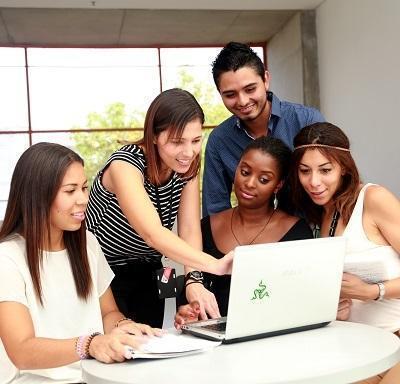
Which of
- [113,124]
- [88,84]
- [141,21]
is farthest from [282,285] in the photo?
[88,84]

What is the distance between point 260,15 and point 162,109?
692 centimetres

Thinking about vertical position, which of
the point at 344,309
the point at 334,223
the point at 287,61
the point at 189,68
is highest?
the point at 189,68

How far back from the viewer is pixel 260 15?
852cm

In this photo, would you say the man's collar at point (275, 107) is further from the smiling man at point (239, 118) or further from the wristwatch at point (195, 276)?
the wristwatch at point (195, 276)

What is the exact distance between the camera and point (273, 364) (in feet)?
4.48

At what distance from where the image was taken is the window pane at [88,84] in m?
9.60

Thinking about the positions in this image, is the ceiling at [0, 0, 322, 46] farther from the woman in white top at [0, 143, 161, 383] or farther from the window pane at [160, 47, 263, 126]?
the woman in white top at [0, 143, 161, 383]

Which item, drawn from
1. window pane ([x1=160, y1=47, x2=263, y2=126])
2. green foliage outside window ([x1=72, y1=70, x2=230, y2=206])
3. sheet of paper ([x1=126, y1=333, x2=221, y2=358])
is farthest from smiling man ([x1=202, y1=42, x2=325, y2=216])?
window pane ([x1=160, y1=47, x2=263, y2=126])

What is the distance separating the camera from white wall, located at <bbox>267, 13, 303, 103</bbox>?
27.1 ft

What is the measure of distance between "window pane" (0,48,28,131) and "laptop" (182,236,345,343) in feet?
27.2

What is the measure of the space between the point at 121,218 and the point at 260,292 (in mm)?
789

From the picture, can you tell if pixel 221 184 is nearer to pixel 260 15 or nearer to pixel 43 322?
pixel 43 322

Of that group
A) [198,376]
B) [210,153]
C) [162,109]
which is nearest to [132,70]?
[210,153]

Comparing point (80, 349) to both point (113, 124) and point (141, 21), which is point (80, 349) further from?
point (113, 124)
